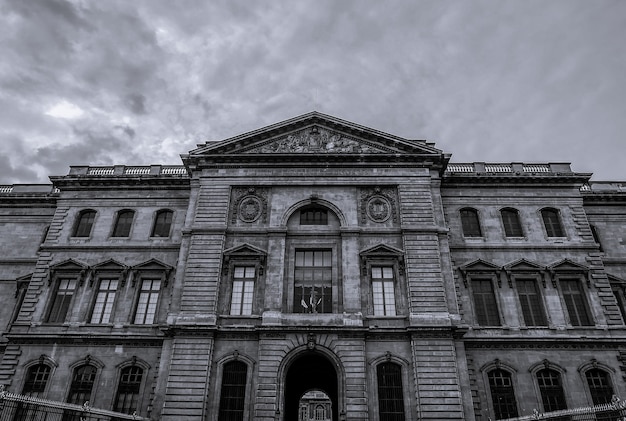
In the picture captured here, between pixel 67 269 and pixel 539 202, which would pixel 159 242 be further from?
pixel 539 202

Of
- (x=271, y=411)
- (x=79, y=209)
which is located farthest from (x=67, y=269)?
(x=271, y=411)

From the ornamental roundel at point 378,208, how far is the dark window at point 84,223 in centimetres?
1851

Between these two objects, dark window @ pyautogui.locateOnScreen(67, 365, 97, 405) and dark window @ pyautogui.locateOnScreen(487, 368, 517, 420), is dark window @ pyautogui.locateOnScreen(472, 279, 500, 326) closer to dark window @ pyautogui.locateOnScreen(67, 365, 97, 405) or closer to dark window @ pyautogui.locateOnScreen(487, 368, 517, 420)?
dark window @ pyautogui.locateOnScreen(487, 368, 517, 420)

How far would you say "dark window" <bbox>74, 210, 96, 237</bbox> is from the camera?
31141 mm

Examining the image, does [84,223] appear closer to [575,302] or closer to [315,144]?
[315,144]

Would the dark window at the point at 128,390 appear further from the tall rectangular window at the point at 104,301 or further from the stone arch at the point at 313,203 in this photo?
the stone arch at the point at 313,203

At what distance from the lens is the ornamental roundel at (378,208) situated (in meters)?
28.8

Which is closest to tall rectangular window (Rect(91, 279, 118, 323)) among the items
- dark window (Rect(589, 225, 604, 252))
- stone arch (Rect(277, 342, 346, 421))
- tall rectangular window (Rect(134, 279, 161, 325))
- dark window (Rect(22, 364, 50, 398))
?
tall rectangular window (Rect(134, 279, 161, 325))

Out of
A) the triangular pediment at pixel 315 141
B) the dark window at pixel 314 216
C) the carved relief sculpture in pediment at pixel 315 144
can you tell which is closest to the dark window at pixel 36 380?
the triangular pediment at pixel 315 141

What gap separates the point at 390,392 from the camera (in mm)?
24125

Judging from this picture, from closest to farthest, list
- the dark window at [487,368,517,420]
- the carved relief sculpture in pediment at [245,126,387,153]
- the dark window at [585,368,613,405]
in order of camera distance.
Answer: the dark window at [487,368,517,420] → the dark window at [585,368,613,405] → the carved relief sculpture in pediment at [245,126,387,153]

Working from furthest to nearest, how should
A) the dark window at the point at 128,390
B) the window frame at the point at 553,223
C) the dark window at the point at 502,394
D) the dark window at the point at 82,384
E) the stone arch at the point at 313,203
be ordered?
the window frame at the point at 553,223, the stone arch at the point at 313,203, the dark window at the point at 82,384, the dark window at the point at 128,390, the dark window at the point at 502,394

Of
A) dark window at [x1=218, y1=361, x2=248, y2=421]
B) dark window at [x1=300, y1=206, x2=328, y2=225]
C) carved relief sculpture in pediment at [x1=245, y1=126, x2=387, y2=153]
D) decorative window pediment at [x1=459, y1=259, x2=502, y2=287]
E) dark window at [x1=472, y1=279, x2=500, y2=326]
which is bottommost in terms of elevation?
dark window at [x1=218, y1=361, x2=248, y2=421]

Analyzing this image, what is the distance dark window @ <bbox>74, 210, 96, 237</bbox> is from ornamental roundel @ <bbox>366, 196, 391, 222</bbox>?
18506mm
